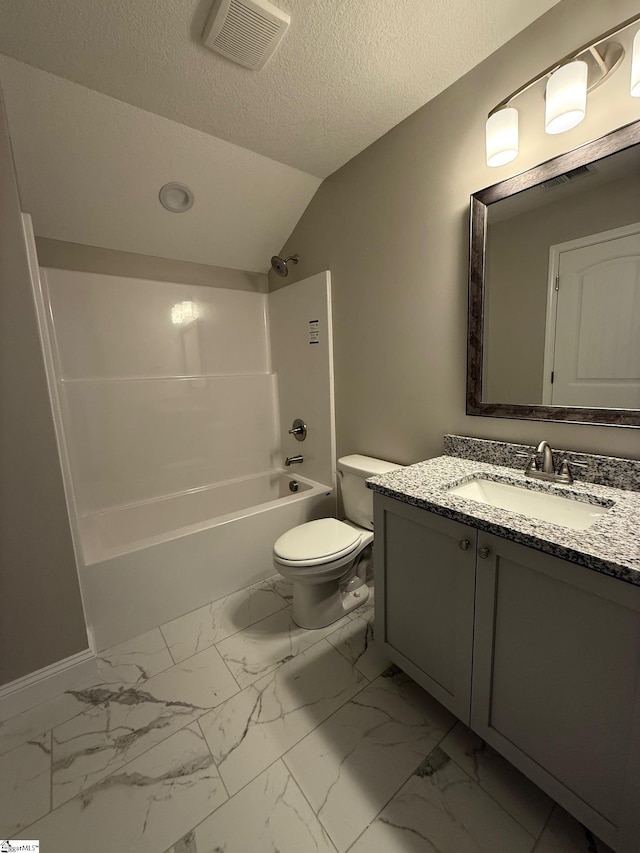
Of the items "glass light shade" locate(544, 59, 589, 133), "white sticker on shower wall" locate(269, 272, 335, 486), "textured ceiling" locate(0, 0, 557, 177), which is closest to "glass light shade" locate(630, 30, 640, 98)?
"glass light shade" locate(544, 59, 589, 133)

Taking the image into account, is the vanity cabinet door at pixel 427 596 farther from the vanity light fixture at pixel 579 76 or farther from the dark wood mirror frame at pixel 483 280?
the vanity light fixture at pixel 579 76

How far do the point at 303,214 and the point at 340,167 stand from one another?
0.39m

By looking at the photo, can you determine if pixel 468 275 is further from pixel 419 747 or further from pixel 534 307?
pixel 419 747

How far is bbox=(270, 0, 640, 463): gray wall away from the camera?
1.16m

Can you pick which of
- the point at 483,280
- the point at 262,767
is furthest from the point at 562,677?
the point at 483,280

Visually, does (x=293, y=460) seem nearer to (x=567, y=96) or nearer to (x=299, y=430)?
(x=299, y=430)

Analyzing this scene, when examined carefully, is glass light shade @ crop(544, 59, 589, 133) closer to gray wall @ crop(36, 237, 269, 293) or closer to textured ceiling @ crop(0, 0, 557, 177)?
textured ceiling @ crop(0, 0, 557, 177)

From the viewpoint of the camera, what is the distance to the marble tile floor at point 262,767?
3.04ft

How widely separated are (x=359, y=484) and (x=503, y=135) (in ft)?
5.11

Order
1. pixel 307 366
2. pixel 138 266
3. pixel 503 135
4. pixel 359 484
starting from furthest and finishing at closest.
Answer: pixel 307 366, pixel 138 266, pixel 359 484, pixel 503 135

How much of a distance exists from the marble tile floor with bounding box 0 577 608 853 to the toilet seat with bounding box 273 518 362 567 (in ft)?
1.30

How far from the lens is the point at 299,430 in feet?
8.47

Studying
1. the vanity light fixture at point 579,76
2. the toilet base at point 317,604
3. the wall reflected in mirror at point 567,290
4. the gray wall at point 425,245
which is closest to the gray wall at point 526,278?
the wall reflected in mirror at point 567,290

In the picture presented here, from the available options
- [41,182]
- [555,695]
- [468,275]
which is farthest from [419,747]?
[41,182]
